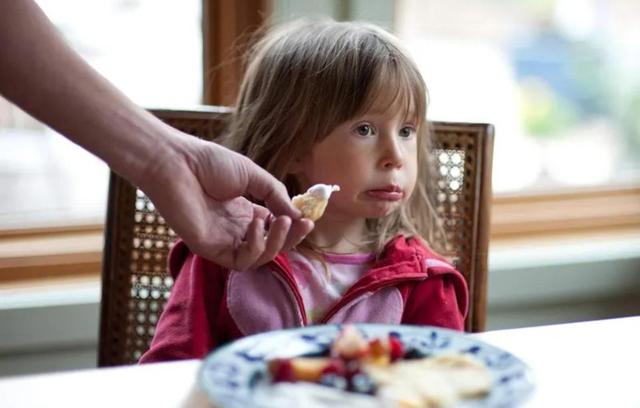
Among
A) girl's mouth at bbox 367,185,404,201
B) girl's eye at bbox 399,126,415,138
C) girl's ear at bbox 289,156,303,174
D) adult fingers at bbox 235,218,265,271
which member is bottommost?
adult fingers at bbox 235,218,265,271

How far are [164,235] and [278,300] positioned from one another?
21 centimetres

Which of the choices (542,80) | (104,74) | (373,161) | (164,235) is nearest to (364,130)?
(373,161)

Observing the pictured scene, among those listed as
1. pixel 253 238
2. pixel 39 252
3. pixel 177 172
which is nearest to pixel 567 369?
pixel 253 238

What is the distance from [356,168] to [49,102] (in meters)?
0.41

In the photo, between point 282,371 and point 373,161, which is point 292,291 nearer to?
point 373,161

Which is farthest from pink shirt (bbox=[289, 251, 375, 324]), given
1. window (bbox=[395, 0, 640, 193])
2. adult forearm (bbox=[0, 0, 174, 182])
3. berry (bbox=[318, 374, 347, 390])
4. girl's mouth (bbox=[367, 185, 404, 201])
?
window (bbox=[395, 0, 640, 193])

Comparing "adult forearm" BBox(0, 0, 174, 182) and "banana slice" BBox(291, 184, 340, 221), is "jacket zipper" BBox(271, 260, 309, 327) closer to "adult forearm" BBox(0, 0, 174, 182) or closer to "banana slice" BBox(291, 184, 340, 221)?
"banana slice" BBox(291, 184, 340, 221)

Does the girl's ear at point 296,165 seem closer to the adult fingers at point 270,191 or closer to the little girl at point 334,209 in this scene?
the little girl at point 334,209

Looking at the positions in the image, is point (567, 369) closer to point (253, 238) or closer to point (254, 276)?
point (253, 238)

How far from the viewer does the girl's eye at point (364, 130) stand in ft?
4.40

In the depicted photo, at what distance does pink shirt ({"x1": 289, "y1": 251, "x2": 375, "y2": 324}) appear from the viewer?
1363 mm

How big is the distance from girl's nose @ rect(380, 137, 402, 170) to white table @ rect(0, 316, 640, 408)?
0.32 meters

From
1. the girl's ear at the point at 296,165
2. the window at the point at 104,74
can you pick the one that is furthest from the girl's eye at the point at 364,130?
the window at the point at 104,74

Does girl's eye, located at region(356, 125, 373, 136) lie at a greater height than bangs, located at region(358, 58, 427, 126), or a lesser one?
lesser
